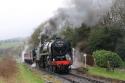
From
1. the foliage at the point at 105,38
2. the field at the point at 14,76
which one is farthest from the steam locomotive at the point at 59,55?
the foliage at the point at 105,38

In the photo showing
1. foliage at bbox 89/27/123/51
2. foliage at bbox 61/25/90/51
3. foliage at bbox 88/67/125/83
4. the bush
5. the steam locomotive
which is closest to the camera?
foliage at bbox 88/67/125/83

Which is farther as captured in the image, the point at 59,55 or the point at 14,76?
the point at 59,55

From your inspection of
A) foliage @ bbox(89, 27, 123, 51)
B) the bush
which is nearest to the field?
the bush

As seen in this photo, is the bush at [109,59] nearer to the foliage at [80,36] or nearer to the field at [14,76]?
the field at [14,76]

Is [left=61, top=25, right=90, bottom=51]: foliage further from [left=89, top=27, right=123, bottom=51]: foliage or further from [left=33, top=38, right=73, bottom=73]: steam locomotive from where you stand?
[left=33, top=38, right=73, bottom=73]: steam locomotive

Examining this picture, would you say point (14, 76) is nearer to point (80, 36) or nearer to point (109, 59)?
point (109, 59)

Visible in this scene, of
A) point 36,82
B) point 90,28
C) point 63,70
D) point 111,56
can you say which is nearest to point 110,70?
point 111,56

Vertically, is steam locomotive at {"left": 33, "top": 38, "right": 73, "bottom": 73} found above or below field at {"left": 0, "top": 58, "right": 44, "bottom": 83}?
above

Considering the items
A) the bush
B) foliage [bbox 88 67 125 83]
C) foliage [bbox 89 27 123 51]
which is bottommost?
foliage [bbox 88 67 125 83]

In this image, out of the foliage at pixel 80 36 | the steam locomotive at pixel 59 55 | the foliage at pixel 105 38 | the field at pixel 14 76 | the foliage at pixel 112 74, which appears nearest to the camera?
the field at pixel 14 76

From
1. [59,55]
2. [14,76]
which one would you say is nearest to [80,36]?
[59,55]

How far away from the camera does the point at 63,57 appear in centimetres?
4047

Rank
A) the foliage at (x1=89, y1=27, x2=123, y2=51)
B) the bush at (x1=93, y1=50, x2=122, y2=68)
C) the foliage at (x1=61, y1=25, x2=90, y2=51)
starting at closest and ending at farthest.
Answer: the bush at (x1=93, y1=50, x2=122, y2=68) < the foliage at (x1=89, y1=27, x2=123, y2=51) < the foliage at (x1=61, y1=25, x2=90, y2=51)

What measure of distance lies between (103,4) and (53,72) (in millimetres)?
13416
